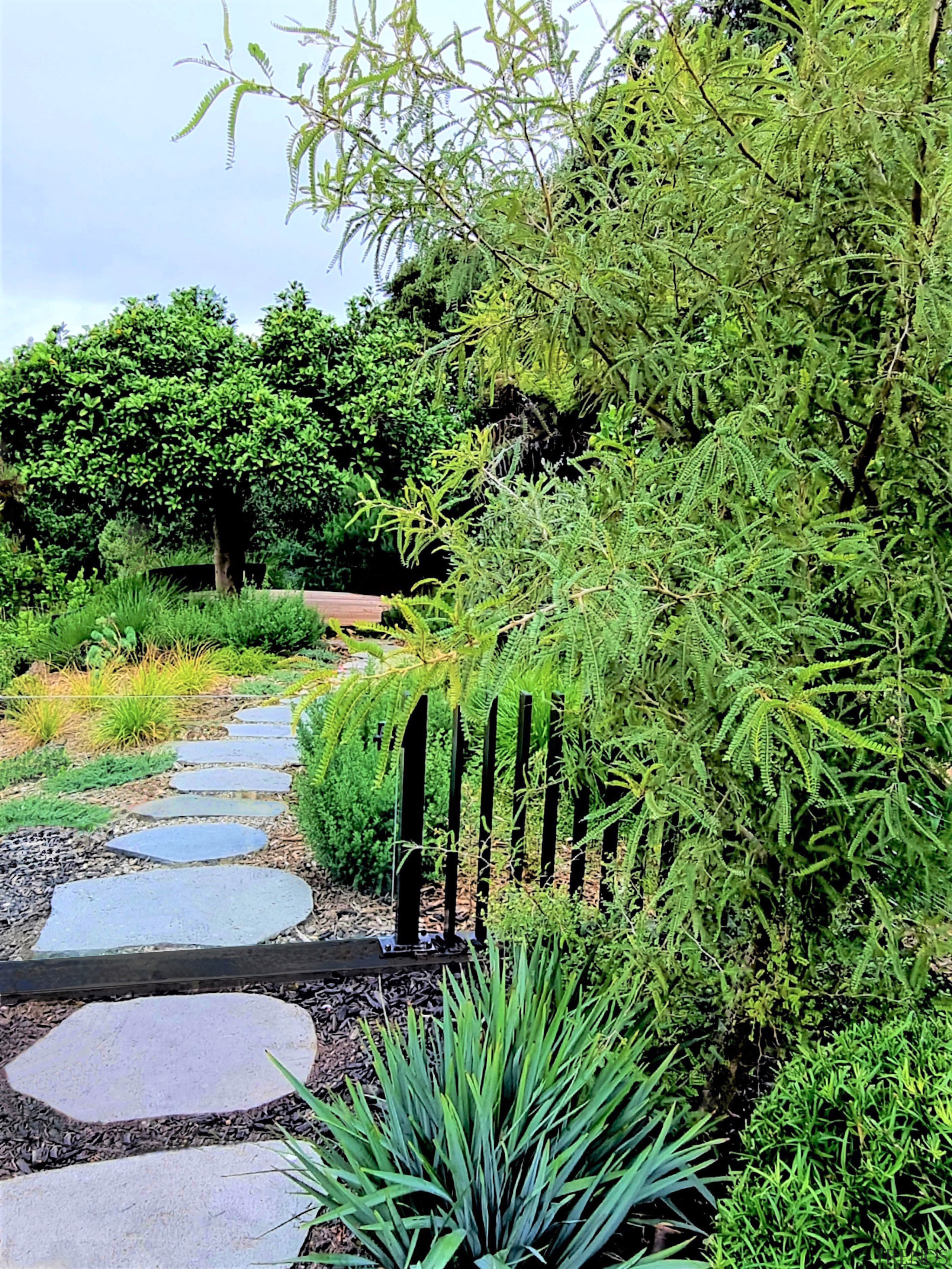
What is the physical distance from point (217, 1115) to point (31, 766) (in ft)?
8.96

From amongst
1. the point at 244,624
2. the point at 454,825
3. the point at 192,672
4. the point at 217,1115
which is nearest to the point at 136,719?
the point at 192,672

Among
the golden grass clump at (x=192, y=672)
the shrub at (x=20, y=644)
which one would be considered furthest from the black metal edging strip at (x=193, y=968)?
the shrub at (x=20, y=644)

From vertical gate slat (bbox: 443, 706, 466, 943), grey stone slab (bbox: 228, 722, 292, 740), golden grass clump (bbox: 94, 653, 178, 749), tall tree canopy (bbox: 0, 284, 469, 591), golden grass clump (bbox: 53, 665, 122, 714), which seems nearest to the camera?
vertical gate slat (bbox: 443, 706, 466, 943)

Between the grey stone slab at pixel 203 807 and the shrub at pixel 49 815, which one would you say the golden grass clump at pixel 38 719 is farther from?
the grey stone slab at pixel 203 807

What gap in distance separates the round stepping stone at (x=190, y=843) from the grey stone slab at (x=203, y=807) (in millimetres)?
116

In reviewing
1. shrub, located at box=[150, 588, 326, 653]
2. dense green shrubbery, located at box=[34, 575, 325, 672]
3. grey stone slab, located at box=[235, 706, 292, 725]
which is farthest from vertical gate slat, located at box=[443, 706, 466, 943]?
shrub, located at box=[150, 588, 326, 653]

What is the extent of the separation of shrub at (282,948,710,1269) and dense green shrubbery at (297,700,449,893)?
3.34 feet

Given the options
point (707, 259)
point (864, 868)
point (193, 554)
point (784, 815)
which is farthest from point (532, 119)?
point (193, 554)

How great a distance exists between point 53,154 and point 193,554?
797cm

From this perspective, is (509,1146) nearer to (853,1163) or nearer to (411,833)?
(853,1163)

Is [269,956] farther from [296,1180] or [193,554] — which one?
[193,554]

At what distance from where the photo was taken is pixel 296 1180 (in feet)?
3.62

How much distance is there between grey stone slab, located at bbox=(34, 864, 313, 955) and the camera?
2164mm

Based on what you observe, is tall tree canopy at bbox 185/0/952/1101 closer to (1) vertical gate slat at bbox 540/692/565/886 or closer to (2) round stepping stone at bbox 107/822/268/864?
(1) vertical gate slat at bbox 540/692/565/886
